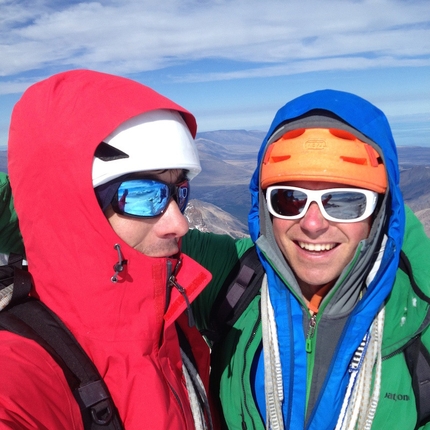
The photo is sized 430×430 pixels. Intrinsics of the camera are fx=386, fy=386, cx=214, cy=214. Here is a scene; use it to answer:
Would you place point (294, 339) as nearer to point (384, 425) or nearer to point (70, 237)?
point (384, 425)

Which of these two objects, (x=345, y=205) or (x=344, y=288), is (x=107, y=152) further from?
(x=344, y=288)

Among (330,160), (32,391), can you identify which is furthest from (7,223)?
(330,160)

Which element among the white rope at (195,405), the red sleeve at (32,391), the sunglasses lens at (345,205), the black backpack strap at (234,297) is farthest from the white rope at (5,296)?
the sunglasses lens at (345,205)

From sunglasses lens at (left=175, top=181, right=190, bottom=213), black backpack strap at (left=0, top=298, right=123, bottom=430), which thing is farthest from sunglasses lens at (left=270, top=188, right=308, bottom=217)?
black backpack strap at (left=0, top=298, right=123, bottom=430)

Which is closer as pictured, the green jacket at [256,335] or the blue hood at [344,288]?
the green jacket at [256,335]

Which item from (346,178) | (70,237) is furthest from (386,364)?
(70,237)

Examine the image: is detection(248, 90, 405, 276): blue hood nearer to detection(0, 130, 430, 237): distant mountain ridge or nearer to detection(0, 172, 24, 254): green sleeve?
detection(0, 172, 24, 254): green sleeve

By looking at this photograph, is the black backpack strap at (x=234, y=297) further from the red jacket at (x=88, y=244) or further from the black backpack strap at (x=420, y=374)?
the black backpack strap at (x=420, y=374)
